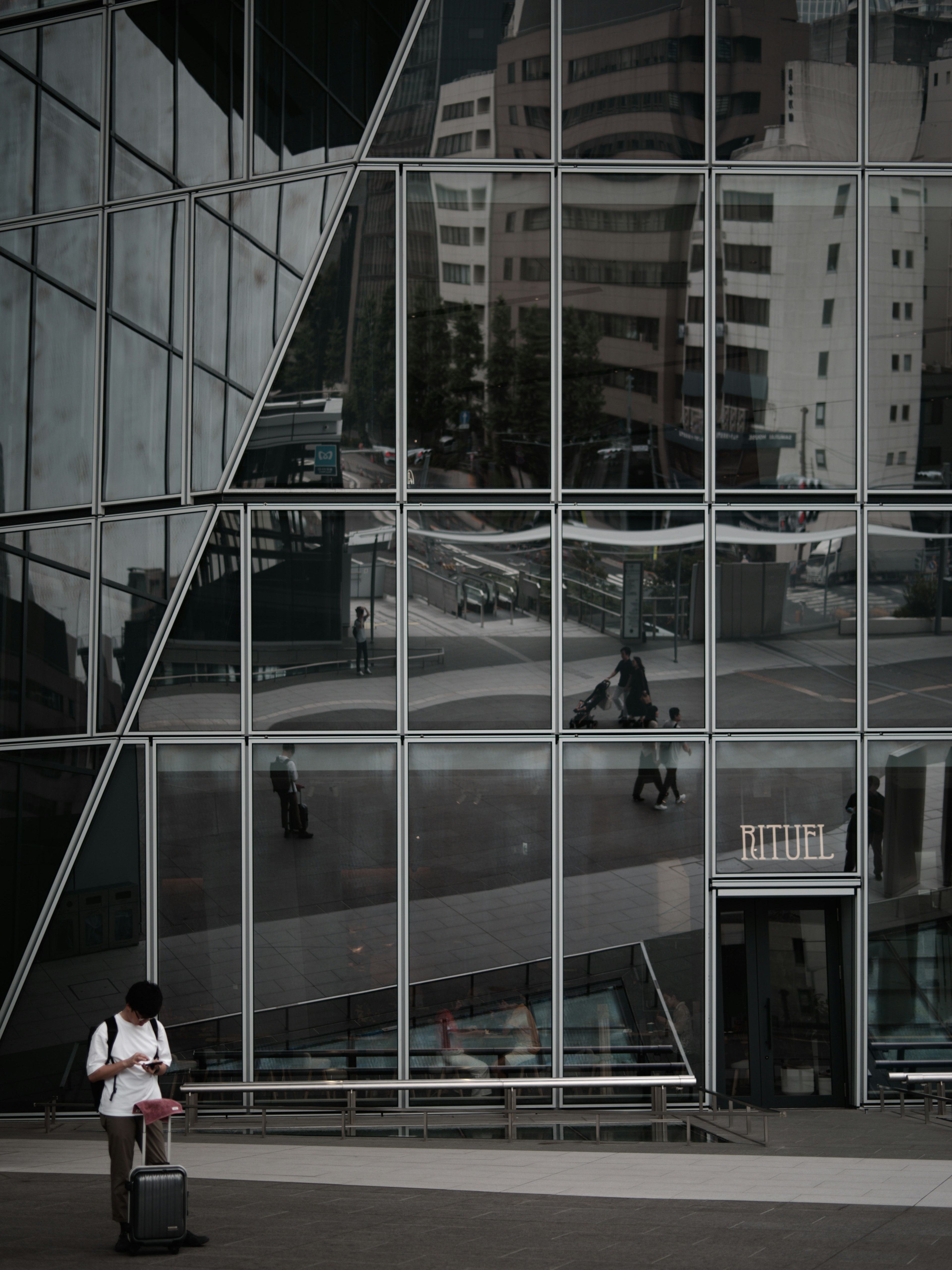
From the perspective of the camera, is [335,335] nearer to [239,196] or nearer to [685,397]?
[239,196]

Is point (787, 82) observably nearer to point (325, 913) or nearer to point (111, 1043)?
point (325, 913)

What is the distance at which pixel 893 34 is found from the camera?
13812mm

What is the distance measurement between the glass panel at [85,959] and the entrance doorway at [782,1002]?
652 cm

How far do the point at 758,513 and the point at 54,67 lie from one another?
31.4 ft

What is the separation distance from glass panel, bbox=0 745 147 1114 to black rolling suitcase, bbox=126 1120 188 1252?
6715 millimetres

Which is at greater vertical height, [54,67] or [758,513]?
[54,67]

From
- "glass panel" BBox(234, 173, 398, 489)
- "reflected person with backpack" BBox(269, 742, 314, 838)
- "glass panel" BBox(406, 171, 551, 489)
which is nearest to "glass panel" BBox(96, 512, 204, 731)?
"glass panel" BBox(234, 173, 398, 489)

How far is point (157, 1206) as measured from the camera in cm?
693

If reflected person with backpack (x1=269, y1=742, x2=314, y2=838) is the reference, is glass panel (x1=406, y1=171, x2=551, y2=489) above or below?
above

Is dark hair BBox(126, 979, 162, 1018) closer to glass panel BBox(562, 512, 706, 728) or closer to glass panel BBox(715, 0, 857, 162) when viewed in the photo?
glass panel BBox(562, 512, 706, 728)

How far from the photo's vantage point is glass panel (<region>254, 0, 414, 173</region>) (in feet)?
45.0

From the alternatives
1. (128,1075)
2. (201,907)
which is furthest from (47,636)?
(128,1075)

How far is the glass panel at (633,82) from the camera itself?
13.7 m

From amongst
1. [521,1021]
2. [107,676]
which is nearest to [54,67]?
[107,676]
